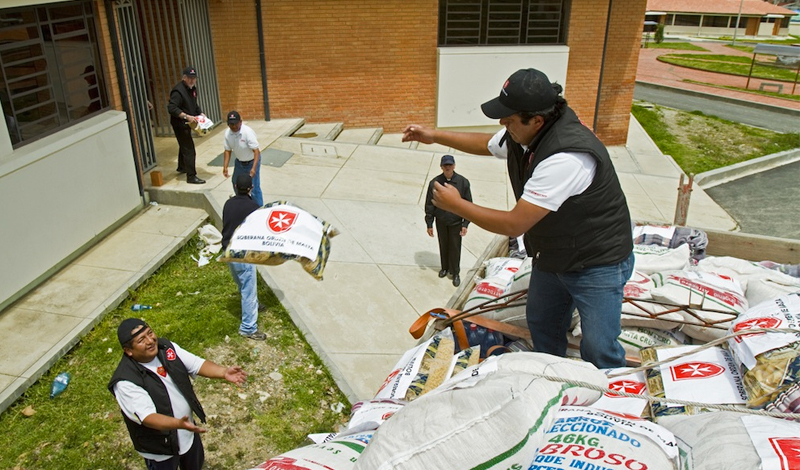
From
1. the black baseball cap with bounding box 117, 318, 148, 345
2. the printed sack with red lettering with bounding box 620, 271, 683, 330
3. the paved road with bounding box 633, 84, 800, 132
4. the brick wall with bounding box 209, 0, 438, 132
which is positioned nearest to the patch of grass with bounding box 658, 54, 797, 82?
the paved road with bounding box 633, 84, 800, 132

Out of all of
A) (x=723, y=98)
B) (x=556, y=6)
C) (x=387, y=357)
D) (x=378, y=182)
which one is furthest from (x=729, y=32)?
(x=387, y=357)

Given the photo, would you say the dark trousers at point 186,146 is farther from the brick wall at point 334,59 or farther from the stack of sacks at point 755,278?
the stack of sacks at point 755,278

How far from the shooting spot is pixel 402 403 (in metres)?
3.25

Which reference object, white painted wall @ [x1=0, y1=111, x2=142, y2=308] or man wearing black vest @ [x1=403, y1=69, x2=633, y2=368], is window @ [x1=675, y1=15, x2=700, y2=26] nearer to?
white painted wall @ [x1=0, y1=111, x2=142, y2=308]

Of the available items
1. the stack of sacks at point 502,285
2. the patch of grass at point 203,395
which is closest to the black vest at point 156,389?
the patch of grass at point 203,395

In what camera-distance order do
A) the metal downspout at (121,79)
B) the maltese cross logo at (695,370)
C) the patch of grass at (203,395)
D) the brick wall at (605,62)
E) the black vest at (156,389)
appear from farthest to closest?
the brick wall at (605,62), the metal downspout at (121,79), the patch of grass at (203,395), the black vest at (156,389), the maltese cross logo at (695,370)

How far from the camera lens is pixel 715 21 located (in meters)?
52.2

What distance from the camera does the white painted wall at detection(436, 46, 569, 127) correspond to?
533 inches

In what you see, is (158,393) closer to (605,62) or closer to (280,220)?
(280,220)

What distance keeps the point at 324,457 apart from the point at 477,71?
39.5 ft

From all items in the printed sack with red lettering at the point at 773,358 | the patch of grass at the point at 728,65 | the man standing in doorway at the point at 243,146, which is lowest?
the patch of grass at the point at 728,65

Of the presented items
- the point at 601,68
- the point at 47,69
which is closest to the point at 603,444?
the point at 47,69

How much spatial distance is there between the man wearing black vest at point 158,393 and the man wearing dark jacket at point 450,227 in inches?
167

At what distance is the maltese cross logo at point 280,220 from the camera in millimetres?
4777
